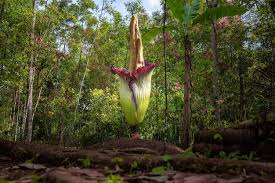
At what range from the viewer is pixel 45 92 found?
106 feet

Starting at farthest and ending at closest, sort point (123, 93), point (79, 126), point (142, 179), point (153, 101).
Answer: point (79, 126) → point (153, 101) → point (123, 93) → point (142, 179)

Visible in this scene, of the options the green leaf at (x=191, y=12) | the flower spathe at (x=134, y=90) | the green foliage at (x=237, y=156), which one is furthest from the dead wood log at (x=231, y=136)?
the green leaf at (x=191, y=12)

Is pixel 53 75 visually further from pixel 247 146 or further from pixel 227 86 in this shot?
pixel 247 146

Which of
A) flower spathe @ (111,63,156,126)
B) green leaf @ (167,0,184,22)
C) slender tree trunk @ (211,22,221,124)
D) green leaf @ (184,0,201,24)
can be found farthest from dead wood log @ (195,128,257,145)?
slender tree trunk @ (211,22,221,124)

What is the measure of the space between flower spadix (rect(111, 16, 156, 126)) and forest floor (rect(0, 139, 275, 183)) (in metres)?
5.05

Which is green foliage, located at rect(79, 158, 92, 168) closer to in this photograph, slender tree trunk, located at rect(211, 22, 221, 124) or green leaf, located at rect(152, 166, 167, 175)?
green leaf, located at rect(152, 166, 167, 175)

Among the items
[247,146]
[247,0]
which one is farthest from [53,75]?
[247,146]

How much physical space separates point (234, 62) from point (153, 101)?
379 inches

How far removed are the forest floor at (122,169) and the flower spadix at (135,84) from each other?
16.6ft

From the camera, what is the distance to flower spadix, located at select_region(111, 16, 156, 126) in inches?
390

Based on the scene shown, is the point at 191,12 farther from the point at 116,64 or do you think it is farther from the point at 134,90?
the point at 116,64

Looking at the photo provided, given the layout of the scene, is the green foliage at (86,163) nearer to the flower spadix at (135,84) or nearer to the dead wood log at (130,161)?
the dead wood log at (130,161)

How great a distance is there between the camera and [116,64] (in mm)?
29484

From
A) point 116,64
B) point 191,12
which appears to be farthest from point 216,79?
point 116,64
